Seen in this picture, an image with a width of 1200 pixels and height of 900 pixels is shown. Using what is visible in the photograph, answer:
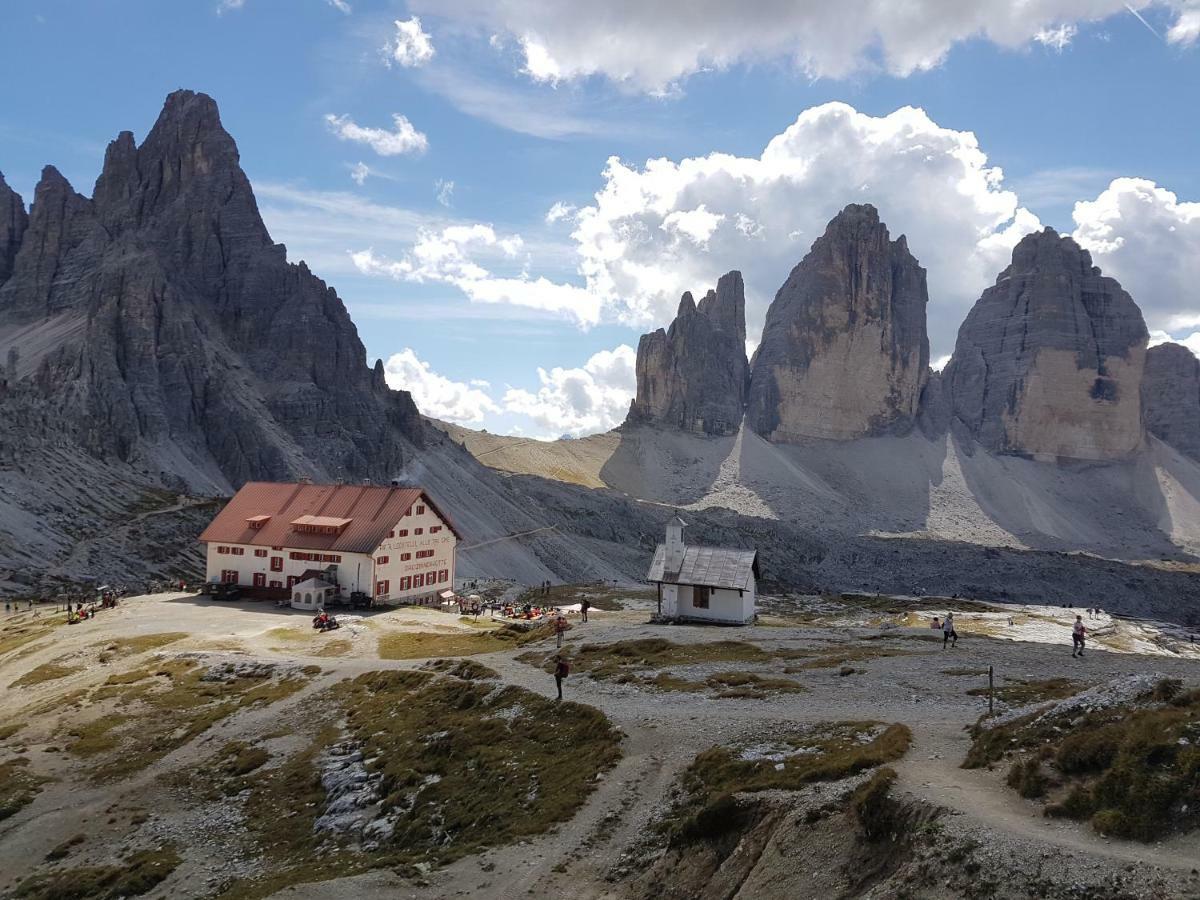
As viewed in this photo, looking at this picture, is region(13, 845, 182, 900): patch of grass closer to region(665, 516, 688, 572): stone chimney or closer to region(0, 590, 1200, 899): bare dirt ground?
region(0, 590, 1200, 899): bare dirt ground

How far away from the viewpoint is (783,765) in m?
24.0

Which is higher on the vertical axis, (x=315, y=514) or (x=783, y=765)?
(x=315, y=514)

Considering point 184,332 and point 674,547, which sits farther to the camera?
point 184,332

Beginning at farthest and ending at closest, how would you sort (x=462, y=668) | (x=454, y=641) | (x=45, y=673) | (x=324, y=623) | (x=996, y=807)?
1. (x=324, y=623)
2. (x=454, y=641)
3. (x=45, y=673)
4. (x=462, y=668)
5. (x=996, y=807)

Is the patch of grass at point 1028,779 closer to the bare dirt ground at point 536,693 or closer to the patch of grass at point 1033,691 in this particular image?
the bare dirt ground at point 536,693

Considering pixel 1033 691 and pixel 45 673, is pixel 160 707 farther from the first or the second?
pixel 1033 691

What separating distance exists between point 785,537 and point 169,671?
141983 mm

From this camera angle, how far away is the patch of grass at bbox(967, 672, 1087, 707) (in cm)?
3173

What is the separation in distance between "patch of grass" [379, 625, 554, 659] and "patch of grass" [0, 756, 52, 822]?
18.6 meters

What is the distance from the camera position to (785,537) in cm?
17825

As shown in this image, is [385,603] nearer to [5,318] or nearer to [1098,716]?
[1098,716]

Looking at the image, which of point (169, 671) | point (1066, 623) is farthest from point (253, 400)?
point (1066, 623)

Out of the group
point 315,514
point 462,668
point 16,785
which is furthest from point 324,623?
point 16,785

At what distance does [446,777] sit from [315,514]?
160ft
